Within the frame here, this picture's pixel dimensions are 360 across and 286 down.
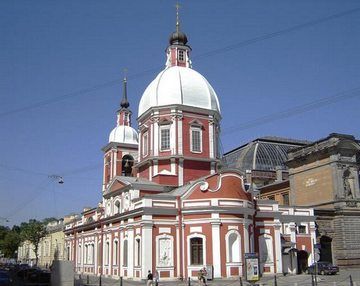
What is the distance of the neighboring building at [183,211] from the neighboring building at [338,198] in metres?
2.96

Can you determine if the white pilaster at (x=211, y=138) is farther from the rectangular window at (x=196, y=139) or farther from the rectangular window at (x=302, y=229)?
the rectangular window at (x=302, y=229)

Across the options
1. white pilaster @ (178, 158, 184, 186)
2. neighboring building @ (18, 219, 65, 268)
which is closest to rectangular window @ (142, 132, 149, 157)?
white pilaster @ (178, 158, 184, 186)

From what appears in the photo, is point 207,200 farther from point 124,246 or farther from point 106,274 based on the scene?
point 106,274

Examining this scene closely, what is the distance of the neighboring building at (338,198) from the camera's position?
1815 inches

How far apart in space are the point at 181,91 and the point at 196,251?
16.0 m

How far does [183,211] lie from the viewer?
36688 mm

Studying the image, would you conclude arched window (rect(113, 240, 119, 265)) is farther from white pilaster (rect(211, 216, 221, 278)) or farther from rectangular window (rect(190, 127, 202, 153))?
rectangular window (rect(190, 127, 202, 153))

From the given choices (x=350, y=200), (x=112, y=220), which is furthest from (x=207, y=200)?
(x=350, y=200)

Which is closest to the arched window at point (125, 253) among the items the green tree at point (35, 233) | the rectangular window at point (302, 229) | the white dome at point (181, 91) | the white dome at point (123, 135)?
the white dome at point (181, 91)

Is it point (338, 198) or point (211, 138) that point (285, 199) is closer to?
point (338, 198)

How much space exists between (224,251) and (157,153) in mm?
12107

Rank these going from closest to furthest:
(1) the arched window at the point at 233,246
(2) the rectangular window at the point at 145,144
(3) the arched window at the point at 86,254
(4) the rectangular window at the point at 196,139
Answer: (1) the arched window at the point at 233,246
(4) the rectangular window at the point at 196,139
(2) the rectangular window at the point at 145,144
(3) the arched window at the point at 86,254

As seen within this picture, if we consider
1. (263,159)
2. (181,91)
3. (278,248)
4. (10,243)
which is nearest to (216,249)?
(278,248)

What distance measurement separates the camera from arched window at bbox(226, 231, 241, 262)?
35344mm
